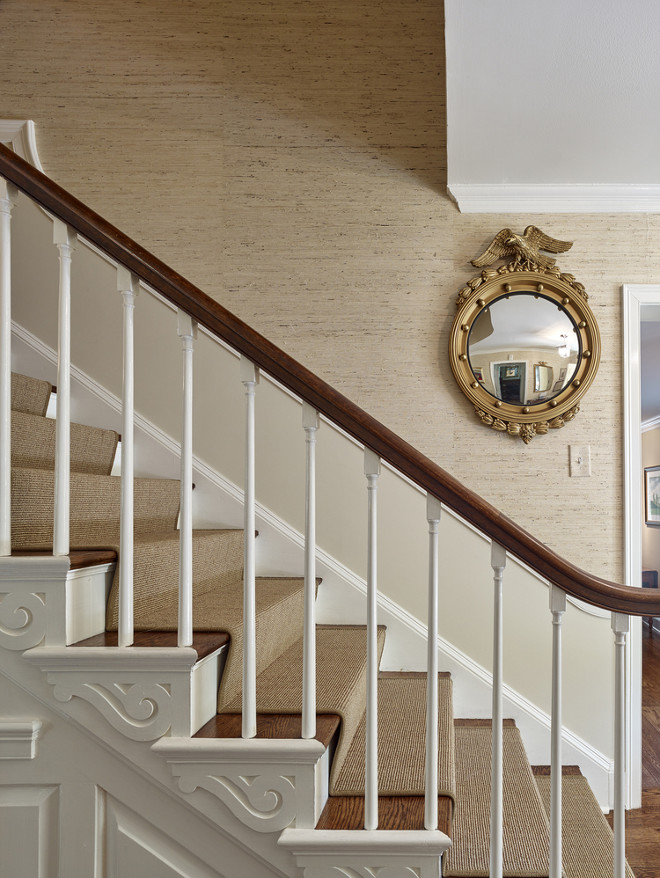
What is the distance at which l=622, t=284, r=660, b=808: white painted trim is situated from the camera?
2.49 metres

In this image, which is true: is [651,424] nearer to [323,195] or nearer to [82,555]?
[323,195]

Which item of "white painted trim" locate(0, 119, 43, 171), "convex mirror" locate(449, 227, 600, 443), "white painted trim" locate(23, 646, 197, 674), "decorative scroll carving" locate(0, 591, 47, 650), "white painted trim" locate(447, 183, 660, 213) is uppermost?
"white painted trim" locate(0, 119, 43, 171)

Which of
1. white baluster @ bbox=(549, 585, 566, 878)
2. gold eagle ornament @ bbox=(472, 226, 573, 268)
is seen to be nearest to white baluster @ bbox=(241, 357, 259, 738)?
white baluster @ bbox=(549, 585, 566, 878)

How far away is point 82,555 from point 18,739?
1.30ft

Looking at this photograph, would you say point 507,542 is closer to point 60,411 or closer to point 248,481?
point 248,481

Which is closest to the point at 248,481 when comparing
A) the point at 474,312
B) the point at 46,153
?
the point at 474,312

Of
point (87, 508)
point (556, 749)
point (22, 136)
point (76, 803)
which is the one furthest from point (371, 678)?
point (22, 136)

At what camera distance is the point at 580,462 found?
254 cm

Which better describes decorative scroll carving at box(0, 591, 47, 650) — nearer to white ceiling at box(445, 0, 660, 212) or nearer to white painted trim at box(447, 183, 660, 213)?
white ceiling at box(445, 0, 660, 212)

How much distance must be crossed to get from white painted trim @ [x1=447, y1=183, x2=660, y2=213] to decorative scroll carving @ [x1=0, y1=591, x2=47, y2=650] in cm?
212

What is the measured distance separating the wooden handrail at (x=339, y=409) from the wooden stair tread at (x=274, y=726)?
546mm

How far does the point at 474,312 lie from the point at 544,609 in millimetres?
1181

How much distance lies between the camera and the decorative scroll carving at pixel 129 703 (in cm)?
133

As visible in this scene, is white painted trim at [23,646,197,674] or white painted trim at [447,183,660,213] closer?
white painted trim at [23,646,197,674]
